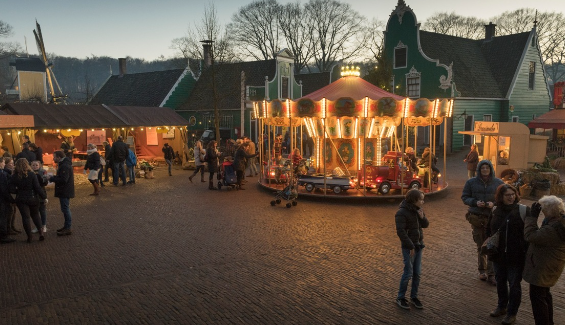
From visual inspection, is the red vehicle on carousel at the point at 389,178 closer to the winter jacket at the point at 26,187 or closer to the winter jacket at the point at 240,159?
the winter jacket at the point at 240,159

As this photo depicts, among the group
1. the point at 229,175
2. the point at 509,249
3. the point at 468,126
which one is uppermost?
the point at 468,126

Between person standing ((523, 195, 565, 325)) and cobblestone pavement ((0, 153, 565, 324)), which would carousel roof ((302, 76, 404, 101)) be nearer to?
cobblestone pavement ((0, 153, 565, 324))

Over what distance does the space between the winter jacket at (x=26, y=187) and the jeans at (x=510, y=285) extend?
821 cm

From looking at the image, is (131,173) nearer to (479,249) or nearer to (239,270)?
(239,270)

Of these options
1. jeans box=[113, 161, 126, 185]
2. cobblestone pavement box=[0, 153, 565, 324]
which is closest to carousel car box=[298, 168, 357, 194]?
cobblestone pavement box=[0, 153, 565, 324]

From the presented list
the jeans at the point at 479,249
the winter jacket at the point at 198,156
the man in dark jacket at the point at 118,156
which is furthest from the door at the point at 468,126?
the jeans at the point at 479,249

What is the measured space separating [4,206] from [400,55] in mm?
26299

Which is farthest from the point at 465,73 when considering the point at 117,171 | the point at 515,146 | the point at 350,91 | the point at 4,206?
the point at 4,206

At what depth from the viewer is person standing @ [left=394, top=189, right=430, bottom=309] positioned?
219 inches

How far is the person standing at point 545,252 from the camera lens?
4.47m

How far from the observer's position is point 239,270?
7.30 m

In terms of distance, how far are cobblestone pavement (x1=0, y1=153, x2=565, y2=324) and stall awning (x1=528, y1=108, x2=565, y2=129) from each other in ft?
57.2

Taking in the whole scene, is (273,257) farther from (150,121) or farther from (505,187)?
(150,121)

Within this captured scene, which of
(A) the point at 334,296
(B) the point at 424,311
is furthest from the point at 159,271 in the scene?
(B) the point at 424,311
